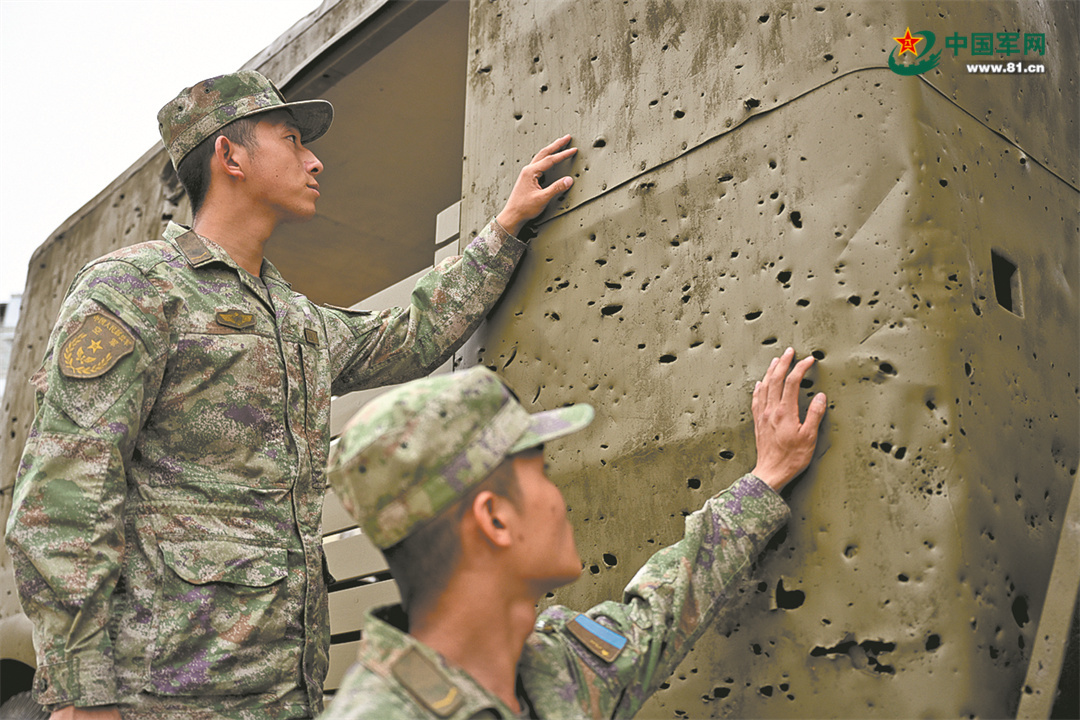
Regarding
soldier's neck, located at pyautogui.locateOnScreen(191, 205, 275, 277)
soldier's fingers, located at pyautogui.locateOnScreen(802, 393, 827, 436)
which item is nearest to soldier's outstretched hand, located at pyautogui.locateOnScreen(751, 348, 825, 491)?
soldier's fingers, located at pyautogui.locateOnScreen(802, 393, 827, 436)

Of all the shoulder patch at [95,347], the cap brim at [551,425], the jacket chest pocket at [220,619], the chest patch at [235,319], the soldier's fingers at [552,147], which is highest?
the soldier's fingers at [552,147]

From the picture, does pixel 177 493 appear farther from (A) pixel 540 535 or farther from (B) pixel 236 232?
(A) pixel 540 535

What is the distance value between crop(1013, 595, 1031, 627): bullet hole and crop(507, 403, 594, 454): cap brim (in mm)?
1192

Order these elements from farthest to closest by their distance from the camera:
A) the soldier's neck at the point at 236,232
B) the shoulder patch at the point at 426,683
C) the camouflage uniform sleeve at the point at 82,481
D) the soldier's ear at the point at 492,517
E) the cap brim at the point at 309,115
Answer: the cap brim at the point at 309,115 < the soldier's neck at the point at 236,232 < the camouflage uniform sleeve at the point at 82,481 < the soldier's ear at the point at 492,517 < the shoulder patch at the point at 426,683

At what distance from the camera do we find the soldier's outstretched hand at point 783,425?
7.60ft

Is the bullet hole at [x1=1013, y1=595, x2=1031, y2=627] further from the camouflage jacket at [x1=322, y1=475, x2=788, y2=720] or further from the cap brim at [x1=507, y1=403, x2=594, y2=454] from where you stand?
the cap brim at [x1=507, y1=403, x2=594, y2=454]

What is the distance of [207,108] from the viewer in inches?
110

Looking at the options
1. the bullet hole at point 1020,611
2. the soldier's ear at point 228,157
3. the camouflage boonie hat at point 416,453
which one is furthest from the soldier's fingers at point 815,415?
the soldier's ear at point 228,157

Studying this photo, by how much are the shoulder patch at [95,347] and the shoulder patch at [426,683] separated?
1.15 m

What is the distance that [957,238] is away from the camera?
236cm

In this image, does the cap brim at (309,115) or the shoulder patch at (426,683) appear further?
the cap brim at (309,115)

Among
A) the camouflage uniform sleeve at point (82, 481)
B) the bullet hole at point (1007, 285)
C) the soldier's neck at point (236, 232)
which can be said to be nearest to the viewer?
the camouflage uniform sleeve at point (82, 481)

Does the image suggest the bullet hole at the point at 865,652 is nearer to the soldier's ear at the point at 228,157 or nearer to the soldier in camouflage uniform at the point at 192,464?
the soldier in camouflage uniform at the point at 192,464

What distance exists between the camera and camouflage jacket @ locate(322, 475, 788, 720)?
144 centimetres
